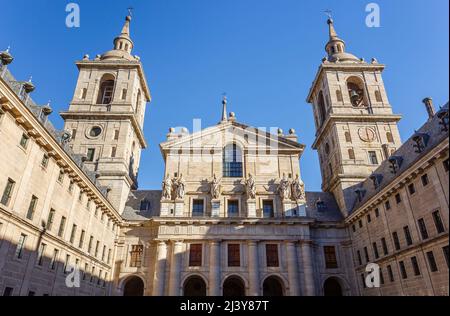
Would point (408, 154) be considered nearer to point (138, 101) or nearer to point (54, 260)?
point (54, 260)

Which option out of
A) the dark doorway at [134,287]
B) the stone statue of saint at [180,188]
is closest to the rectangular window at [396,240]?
the stone statue of saint at [180,188]

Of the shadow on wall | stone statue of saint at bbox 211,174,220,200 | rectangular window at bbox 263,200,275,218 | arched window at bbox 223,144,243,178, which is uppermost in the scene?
arched window at bbox 223,144,243,178

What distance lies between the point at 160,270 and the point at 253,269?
974 centimetres

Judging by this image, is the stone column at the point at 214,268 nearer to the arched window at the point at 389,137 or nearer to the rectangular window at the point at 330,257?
the rectangular window at the point at 330,257

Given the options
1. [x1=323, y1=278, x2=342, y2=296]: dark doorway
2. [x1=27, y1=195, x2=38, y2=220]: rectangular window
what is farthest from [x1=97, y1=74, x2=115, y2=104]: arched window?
[x1=323, y1=278, x2=342, y2=296]: dark doorway

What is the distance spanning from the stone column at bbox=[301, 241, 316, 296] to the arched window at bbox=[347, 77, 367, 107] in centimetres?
2452

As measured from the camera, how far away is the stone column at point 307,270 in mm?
31281

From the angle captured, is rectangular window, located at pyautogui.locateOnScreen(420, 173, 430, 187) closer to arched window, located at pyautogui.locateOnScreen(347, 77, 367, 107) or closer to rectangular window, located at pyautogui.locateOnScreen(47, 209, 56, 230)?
arched window, located at pyautogui.locateOnScreen(347, 77, 367, 107)

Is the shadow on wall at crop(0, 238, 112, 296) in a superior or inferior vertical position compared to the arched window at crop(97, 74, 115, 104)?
inferior

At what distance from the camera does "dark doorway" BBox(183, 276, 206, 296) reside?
34.6 m
